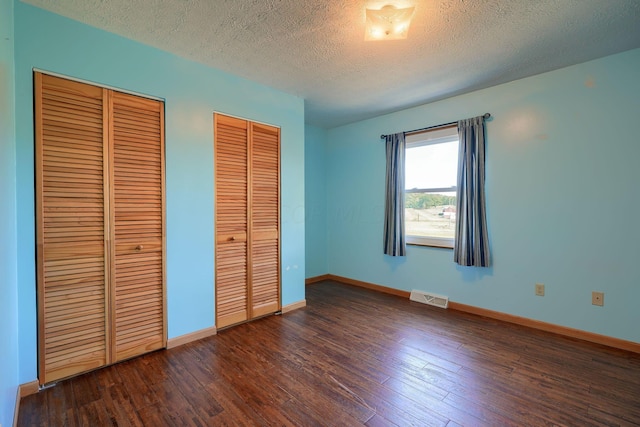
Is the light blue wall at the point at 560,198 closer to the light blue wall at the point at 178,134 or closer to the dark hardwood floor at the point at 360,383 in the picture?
the dark hardwood floor at the point at 360,383

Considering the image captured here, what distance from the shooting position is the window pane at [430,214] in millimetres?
3535

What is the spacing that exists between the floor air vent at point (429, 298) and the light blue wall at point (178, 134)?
1.50m

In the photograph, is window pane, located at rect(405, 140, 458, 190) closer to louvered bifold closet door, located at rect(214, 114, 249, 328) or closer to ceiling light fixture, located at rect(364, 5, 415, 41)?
ceiling light fixture, located at rect(364, 5, 415, 41)

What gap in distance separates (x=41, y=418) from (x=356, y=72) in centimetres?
336

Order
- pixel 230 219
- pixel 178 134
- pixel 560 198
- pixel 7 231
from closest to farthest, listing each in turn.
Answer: pixel 7 231 < pixel 178 134 < pixel 560 198 < pixel 230 219

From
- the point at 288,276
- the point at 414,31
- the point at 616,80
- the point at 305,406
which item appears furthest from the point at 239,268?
the point at 616,80

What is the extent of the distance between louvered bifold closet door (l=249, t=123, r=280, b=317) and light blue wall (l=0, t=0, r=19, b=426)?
1700 millimetres

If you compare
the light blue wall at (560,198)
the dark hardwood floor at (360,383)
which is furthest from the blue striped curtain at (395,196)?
the dark hardwood floor at (360,383)

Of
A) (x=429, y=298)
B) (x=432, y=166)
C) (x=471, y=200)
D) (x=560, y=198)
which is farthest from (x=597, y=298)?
(x=432, y=166)

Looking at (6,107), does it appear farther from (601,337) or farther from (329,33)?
(601,337)

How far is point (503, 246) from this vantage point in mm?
3084

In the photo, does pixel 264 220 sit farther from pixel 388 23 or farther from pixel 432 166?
pixel 432 166

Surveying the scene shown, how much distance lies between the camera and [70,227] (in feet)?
6.50

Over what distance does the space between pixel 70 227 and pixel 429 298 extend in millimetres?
3657
